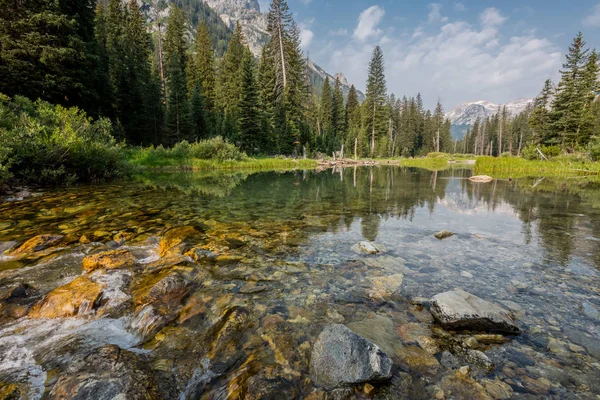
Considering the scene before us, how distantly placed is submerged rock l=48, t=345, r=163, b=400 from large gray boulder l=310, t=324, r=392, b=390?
1.38 meters

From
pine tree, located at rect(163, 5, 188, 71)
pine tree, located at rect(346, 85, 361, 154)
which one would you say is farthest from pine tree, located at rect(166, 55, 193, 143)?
pine tree, located at rect(346, 85, 361, 154)

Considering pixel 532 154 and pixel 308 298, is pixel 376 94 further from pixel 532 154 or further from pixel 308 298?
pixel 308 298

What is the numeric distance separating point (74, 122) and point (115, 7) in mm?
43811

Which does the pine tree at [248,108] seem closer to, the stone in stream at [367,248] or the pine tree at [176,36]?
the pine tree at [176,36]

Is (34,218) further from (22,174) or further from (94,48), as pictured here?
(94,48)

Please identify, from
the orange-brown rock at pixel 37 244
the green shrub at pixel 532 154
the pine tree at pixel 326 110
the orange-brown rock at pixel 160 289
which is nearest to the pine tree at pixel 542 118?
the green shrub at pixel 532 154

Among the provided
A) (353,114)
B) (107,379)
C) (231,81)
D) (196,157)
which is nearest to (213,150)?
(196,157)

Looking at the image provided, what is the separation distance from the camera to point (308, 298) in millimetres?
4152

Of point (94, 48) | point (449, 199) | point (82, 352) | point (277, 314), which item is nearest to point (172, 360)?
point (82, 352)

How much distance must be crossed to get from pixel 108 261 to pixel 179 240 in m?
1.49

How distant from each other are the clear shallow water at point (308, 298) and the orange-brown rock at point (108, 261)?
0.68 ft

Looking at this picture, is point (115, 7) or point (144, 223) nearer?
point (144, 223)

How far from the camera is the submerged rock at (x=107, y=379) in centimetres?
216

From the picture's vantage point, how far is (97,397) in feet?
6.89
